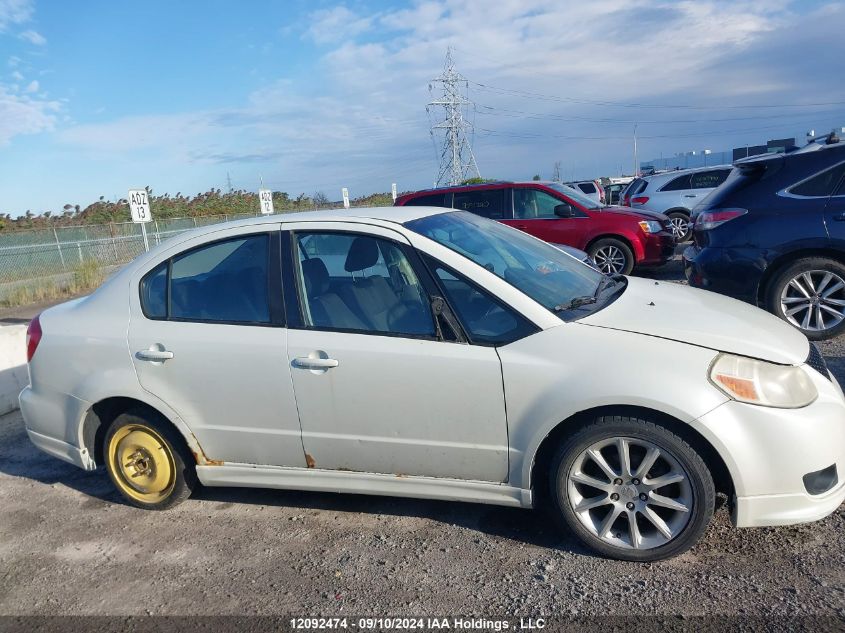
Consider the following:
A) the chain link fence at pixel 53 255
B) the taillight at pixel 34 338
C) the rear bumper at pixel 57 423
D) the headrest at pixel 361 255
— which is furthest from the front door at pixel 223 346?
the chain link fence at pixel 53 255

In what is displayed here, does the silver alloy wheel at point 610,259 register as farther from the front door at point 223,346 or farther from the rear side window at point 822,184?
the front door at point 223,346

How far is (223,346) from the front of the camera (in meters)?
3.55

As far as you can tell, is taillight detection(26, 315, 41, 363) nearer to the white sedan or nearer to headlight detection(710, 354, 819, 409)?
the white sedan

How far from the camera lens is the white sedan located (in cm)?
289

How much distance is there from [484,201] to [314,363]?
814 cm

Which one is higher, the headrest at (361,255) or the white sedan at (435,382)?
the headrest at (361,255)

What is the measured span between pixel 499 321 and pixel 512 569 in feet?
3.79

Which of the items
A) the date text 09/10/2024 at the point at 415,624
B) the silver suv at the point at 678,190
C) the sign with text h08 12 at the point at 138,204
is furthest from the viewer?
the silver suv at the point at 678,190

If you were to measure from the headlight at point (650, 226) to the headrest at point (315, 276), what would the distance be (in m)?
7.94

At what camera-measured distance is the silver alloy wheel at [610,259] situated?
1059 centimetres

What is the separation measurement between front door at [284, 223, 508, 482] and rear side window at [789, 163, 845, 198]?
14.4 feet

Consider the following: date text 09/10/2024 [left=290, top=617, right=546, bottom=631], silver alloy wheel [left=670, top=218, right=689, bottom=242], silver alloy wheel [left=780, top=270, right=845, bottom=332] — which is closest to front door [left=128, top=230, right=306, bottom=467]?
date text 09/10/2024 [left=290, top=617, right=546, bottom=631]

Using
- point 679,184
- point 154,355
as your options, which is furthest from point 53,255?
point 154,355

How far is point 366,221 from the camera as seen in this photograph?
3.63 metres
